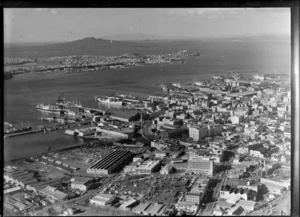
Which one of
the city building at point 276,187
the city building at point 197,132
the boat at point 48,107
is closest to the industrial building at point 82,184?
the boat at point 48,107

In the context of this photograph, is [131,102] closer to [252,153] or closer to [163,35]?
[163,35]

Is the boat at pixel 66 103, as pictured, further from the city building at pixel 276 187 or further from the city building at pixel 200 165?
the city building at pixel 276 187

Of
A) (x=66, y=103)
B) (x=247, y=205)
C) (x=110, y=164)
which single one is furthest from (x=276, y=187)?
(x=66, y=103)

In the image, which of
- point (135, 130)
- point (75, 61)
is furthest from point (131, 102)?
point (75, 61)

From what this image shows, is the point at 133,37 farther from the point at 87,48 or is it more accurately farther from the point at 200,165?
the point at 200,165

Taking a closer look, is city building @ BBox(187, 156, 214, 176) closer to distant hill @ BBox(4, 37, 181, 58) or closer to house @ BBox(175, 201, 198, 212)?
house @ BBox(175, 201, 198, 212)

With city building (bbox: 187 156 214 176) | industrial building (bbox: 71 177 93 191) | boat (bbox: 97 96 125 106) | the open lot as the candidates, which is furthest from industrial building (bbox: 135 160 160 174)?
boat (bbox: 97 96 125 106)
